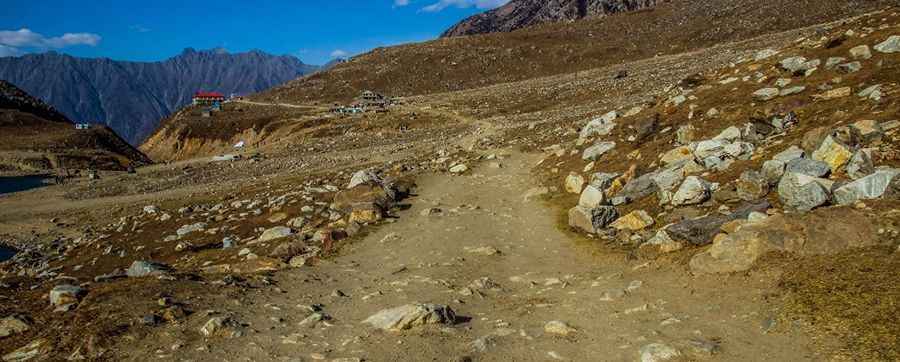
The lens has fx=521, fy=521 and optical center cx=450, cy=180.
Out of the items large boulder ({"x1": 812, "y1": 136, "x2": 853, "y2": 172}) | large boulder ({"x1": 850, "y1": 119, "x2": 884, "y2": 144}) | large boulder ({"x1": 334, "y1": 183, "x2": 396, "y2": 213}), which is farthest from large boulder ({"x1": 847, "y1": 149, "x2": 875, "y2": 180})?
large boulder ({"x1": 334, "y1": 183, "x2": 396, "y2": 213})

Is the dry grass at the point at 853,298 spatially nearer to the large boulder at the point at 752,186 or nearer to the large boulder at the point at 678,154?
the large boulder at the point at 752,186

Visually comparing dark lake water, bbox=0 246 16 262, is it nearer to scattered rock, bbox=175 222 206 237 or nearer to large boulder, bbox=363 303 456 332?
scattered rock, bbox=175 222 206 237

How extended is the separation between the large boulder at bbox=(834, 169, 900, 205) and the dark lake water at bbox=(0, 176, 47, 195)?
6122 cm

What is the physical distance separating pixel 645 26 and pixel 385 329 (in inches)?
4732

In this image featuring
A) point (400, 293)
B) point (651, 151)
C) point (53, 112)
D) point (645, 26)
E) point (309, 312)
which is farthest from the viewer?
point (645, 26)

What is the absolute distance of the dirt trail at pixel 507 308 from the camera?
8.20m

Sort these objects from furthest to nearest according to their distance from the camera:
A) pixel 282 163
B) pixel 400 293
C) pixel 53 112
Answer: pixel 53 112 < pixel 282 163 < pixel 400 293

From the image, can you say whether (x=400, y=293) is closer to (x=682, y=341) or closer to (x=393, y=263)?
(x=393, y=263)

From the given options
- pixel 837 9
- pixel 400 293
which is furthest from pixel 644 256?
pixel 837 9

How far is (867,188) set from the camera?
1029cm

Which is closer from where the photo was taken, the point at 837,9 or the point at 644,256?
the point at 644,256

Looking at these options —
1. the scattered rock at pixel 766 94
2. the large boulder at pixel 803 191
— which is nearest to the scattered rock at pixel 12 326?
the large boulder at pixel 803 191

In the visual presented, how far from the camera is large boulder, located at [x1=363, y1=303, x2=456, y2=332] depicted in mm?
9297

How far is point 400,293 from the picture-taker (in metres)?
11.7
